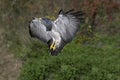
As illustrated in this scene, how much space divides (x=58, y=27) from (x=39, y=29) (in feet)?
1.53

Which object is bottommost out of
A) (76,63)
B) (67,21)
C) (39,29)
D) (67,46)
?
(76,63)

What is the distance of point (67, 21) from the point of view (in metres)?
8.19

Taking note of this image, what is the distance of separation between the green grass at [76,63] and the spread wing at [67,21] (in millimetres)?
1717

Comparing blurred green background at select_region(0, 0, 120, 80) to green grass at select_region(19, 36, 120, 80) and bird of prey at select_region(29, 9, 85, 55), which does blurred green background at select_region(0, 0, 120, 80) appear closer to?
green grass at select_region(19, 36, 120, 80)

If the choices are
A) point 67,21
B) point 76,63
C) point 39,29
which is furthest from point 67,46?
point 67,21

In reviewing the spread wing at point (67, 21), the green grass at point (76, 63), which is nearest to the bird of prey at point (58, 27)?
the spread wing at point (67, 21)

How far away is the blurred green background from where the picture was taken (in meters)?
10.1

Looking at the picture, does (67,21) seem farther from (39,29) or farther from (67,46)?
(67,46)

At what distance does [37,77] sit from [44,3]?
7.00 feet

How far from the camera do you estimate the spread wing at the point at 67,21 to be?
318 inches

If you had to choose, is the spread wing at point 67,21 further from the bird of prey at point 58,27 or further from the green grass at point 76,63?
the green grass at point 76,63

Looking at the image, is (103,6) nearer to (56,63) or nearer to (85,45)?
(85,45)

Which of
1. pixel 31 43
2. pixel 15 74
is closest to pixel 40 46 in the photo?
pixel 31 43

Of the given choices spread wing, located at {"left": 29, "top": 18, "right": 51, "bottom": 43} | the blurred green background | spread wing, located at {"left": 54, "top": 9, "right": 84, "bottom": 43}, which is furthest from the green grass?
spread wing, located at {"left": 54, "top": 9, "right": 84, "bottom": 43}
